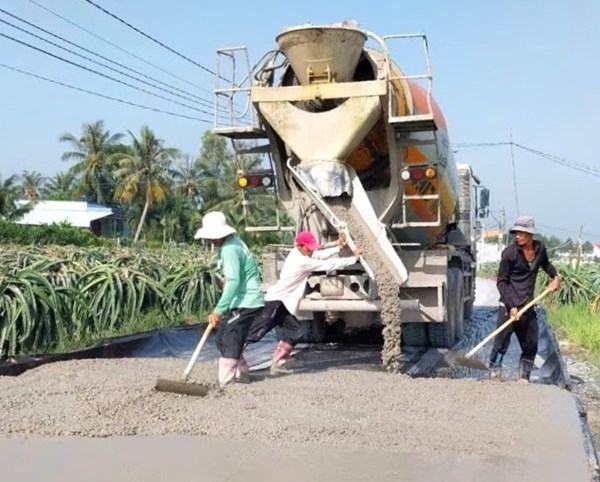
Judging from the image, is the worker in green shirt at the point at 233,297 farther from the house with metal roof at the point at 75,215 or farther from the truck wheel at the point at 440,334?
the house with metal roof at the point at 75,215

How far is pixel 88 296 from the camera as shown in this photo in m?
9.70

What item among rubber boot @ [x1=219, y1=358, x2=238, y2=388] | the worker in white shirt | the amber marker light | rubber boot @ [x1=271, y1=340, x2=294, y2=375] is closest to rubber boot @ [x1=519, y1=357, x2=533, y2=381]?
the worker in white shirt

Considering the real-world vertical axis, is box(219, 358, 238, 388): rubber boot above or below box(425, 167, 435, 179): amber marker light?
below

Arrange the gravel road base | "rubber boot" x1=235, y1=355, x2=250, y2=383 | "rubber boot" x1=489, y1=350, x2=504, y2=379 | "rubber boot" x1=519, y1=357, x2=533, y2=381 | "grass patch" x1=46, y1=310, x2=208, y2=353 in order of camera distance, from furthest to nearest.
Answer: "grass patch" x1=46, y1=310, x2=208, y2=353 → "rubber boot" x1=519, y1=357, x2=533, y2=381 → "rubber boot" x1=489, y1=350, x2=504, y2=379 → "rubber boot" x1=235, y1=355, x2=250, y2=383 → the gravel road base

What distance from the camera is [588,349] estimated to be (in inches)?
386

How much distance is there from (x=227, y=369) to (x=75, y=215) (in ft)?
155

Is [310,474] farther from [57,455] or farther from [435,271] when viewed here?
[435,271]

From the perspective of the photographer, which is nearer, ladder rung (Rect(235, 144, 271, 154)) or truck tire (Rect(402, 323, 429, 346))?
ladder rung (Rect(235, 144, 271, 154))

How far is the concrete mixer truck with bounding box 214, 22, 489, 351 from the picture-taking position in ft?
24.3

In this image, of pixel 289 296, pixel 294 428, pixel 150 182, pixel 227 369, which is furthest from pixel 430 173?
pixel 150 182

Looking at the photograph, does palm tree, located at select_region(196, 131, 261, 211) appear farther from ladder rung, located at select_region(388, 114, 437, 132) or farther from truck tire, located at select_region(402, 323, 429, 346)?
ladder rung, located at select_region(388, 114, 437, 132)

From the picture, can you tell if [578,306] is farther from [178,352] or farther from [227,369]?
[227,369]

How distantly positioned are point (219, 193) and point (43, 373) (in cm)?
4517

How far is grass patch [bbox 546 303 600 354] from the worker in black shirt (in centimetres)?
250
